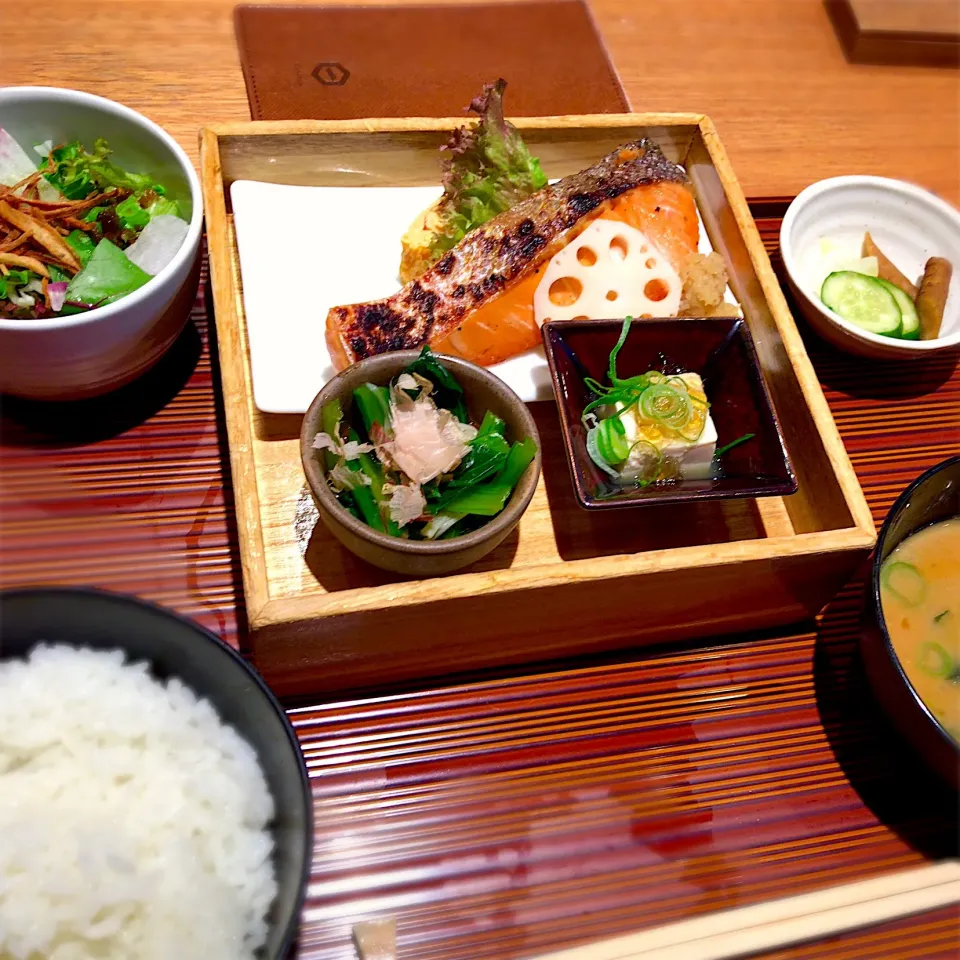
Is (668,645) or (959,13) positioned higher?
(959,13)

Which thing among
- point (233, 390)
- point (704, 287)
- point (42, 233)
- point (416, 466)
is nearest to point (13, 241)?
point (42, 233)

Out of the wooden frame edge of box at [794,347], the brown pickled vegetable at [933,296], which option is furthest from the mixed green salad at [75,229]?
the brown pickled vegetable at [933,296]

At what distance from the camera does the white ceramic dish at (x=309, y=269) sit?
1.51 m

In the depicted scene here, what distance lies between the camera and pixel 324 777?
1.23 meters

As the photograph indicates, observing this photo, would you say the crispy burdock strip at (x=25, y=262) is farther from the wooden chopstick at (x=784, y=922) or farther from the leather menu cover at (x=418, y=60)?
the wooden chopstick at (x=784, y=922)

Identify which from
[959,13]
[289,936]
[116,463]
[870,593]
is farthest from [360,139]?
[959,13]

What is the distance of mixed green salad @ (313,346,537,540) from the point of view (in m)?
1.29

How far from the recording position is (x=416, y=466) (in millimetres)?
1299

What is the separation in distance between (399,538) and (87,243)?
75 cm

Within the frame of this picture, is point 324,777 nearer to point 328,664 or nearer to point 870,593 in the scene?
point 328,664

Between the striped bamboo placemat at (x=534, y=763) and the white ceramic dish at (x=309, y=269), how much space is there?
0.17 metres

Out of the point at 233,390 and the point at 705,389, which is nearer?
the point at 233,390

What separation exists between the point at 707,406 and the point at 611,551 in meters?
0.32

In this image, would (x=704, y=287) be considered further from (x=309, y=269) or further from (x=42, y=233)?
(x=42, y=233)
